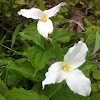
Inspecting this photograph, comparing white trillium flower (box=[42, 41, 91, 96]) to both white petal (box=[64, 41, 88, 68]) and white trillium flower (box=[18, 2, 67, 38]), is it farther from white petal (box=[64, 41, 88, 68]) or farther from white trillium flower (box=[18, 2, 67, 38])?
white trillium flower (box=[18, 2, 67, 38])

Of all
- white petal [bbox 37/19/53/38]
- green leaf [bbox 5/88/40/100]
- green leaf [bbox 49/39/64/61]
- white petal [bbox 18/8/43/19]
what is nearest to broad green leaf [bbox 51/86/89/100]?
green leaf [bbox 5/88/40/100]

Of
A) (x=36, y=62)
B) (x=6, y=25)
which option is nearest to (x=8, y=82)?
(x=36, y=62)

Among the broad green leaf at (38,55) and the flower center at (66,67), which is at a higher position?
the broad green leaf at (38,55)

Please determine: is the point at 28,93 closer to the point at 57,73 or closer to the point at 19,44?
the point at 57,73

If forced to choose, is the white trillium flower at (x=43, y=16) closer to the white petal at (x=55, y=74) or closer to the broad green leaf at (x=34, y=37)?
the broad green leaf at (x=34, y=37)

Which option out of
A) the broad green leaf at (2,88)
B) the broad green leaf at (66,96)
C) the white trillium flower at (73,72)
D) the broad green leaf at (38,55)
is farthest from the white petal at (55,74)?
the broad green leaf at (2,88)

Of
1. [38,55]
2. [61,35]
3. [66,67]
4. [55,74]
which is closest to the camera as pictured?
[55,74]

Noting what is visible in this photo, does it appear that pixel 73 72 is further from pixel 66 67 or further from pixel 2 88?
pixel 2 88

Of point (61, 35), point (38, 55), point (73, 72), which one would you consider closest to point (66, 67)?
point (73, 72)
